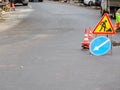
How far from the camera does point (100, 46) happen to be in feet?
45.4

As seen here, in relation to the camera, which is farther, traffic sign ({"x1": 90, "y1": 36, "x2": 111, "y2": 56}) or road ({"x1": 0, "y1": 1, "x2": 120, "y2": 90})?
traffic sign ({"x1": 90, "y1": 36, "x2": 111, "y2": 56})

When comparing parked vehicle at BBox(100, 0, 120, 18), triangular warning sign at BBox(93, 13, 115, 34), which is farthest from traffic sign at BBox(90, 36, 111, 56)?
parked vehicle at BBox(100, 0, 120, 18)

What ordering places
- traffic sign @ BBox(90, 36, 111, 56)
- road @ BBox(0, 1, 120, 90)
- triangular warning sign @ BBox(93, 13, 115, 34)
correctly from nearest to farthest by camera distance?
1. road @ BBox(0, 1, 120, 90)
2. traffic sign @ BBox(90, 36, 111, 56)
3. triangular warning sign @ BBox(93, 13, 115, 34)

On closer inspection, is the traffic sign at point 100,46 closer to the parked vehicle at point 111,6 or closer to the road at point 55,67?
the road at point 55,67

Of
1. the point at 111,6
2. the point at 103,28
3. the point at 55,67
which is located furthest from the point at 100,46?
the point at 111,6

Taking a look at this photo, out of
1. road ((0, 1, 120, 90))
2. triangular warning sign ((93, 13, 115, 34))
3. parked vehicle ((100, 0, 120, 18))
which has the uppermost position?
triangular warning sign ((93, 13, 115, 34))

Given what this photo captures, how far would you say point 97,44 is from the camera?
1380 cm

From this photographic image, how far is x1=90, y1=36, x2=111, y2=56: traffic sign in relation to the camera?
13.8 m

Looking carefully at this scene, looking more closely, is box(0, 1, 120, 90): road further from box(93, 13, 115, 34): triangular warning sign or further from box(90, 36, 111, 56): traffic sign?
box(93, 13, 115, 34): triangular warning sign

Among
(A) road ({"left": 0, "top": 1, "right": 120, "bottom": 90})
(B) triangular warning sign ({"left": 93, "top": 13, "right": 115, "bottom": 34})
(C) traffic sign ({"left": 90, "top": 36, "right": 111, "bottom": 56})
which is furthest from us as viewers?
(B) triangular warning sign ({"left": 93, "top": 13, "right": 115, "bottom": 34})

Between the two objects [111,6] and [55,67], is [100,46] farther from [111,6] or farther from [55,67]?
[111,6]

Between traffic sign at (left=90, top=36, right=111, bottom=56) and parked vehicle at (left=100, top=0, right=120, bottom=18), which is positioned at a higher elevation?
traffic sign at (left=90, top=36, right=111, bottom=56)

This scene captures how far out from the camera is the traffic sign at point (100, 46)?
13.8m

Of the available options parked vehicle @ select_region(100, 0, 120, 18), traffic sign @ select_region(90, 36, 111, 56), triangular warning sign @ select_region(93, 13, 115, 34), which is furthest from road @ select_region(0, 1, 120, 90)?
parked vehicle @ select_region(100, 0, 120, 18)
